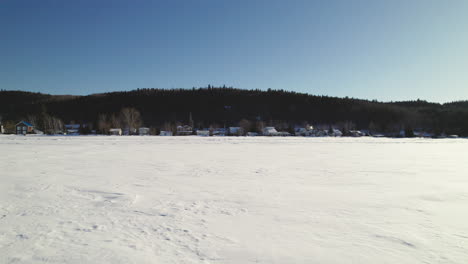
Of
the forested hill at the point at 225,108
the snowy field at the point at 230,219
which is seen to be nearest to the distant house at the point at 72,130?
the forested hill at the point at 225,108

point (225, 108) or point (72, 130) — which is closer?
point (72, 130)

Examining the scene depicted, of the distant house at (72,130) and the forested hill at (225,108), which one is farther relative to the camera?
the forested hill at (225,108)

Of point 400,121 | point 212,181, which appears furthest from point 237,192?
point 400,121

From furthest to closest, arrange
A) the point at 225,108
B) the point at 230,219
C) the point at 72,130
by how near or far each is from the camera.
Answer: the point at 225,108 < the point at 72,130 < the point at 230,219

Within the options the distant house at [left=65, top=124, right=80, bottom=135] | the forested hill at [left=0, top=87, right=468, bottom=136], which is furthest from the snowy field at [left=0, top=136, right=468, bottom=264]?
the forested hill at [left=0, top=87, right=468, bottom=136]

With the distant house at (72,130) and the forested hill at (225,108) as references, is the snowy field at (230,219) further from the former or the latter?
the forested hill at (225,108)

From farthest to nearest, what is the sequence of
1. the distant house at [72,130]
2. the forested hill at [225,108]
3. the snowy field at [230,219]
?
the forested hill at [225,108], the distant house at [72,130], the snowy field at [230,219]

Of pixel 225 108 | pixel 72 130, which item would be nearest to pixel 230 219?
pixel 72 130

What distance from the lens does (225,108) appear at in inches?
4304

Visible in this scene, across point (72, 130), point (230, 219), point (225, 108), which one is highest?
point (225, 108)

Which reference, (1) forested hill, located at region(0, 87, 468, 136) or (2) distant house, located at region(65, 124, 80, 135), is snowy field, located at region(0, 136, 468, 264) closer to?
(2) distant house, located at region(65, 124, 80, 135)

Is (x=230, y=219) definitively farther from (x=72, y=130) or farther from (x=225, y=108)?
(x=225, y=108)

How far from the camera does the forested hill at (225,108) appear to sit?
305 feet

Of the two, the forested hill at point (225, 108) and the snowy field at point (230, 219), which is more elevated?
the forested hill at point (225, 108)
